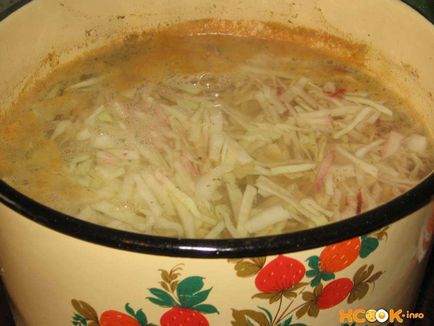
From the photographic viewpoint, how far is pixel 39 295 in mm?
933

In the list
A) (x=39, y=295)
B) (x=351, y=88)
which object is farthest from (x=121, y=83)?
(x=39, y=295)

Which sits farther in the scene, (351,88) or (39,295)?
(351,88)

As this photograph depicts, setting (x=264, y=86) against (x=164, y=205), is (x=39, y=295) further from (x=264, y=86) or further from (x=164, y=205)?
(x=264, y=86)

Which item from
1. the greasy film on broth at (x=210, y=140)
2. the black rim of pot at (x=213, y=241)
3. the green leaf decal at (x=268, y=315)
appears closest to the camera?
the black rim of pot at (x=213, y=241)

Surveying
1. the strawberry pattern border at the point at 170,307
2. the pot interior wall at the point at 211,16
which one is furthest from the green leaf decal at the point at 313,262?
the pot interior wall at the point at 211,16

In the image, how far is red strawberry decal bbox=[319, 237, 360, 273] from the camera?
0.79m

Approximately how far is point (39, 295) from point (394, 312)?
0.56 m

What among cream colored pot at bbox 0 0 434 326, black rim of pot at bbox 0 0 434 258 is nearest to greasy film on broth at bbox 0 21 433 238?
cream colored pot at bbox 0 0 434 326

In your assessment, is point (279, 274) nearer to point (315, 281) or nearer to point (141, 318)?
point (315, 281)

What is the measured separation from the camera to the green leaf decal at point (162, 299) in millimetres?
812

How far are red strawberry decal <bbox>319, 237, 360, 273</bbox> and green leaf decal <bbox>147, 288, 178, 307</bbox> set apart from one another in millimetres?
199

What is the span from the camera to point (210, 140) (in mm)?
1276

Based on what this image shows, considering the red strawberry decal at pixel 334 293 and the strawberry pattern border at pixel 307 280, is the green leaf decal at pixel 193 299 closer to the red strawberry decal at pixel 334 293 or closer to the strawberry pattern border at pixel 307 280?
the strawberry pattern border at pixel 307 280

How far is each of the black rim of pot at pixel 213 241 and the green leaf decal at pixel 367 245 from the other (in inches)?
1.2
